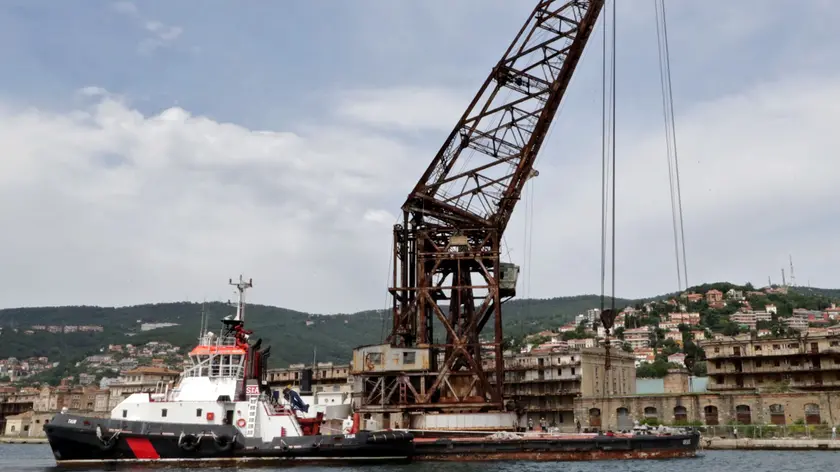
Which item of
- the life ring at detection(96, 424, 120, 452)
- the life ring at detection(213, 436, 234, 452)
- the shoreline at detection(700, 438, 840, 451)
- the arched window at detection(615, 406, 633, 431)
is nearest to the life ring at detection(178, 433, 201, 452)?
the life ring at detection(213, 436, 234, 452)

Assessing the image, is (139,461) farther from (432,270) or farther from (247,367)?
(432,270)

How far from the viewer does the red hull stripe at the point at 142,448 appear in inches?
1271

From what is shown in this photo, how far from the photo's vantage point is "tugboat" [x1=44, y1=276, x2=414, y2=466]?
32.3 metres

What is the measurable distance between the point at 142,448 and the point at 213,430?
3.08m

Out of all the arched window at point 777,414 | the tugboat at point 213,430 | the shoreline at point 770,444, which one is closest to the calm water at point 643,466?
the tugboat at point 213,430

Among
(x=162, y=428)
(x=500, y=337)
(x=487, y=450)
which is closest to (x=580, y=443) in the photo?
(x=487, y=450)

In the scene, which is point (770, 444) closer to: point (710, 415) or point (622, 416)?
point (710, 415)

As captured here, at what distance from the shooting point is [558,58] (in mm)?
42594

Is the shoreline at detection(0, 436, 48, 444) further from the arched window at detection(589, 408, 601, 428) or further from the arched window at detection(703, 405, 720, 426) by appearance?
the arched window at detection(703, 405, 720, 426)

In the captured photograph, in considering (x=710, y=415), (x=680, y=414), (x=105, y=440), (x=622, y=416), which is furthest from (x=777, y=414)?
(x=105, y=440)

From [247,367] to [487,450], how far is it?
11.9 metres

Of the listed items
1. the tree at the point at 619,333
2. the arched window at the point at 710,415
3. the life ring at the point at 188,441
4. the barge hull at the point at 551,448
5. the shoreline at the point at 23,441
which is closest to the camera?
the life ring at the point at 188,441

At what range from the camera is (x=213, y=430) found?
32438 millimetres

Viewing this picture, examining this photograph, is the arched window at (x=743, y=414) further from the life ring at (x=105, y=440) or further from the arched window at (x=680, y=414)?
the life ring at (x=105, y=440)
